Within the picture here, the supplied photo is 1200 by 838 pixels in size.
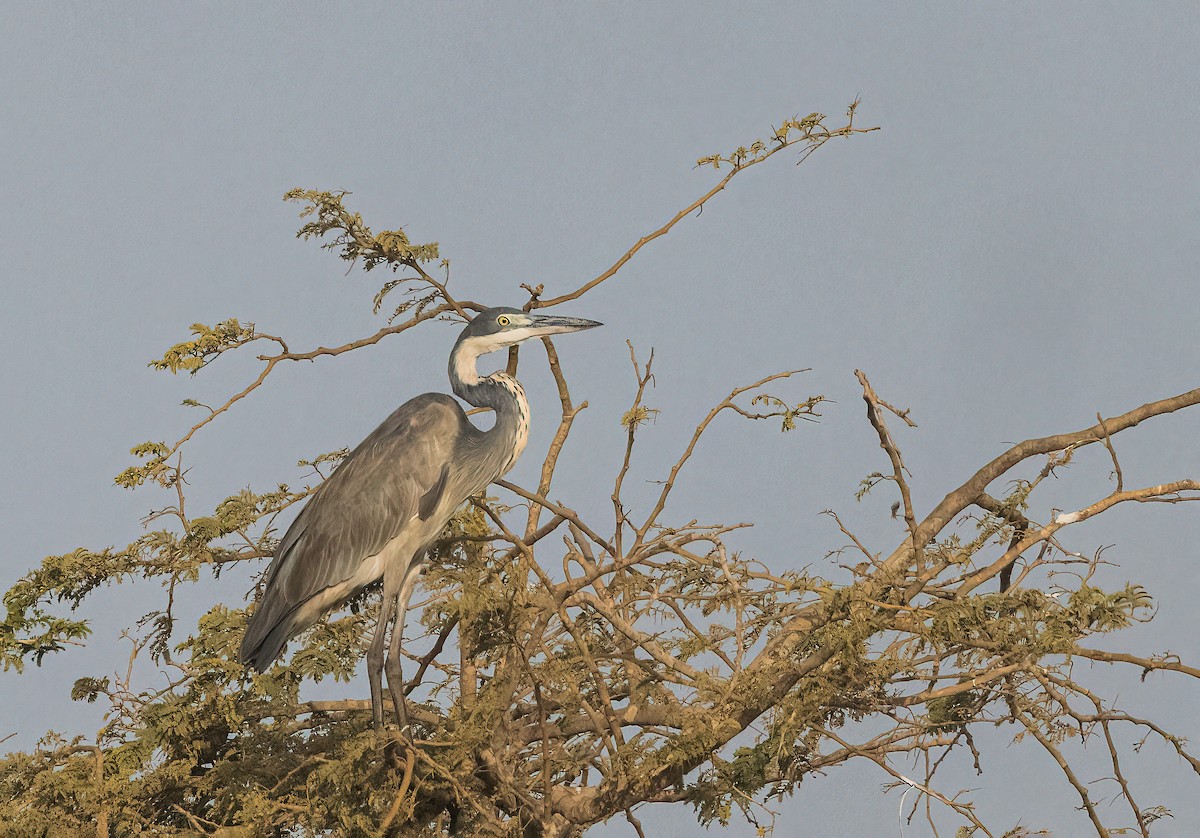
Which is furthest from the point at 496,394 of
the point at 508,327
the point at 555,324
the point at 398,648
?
the point at 398,648

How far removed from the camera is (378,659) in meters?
5.04

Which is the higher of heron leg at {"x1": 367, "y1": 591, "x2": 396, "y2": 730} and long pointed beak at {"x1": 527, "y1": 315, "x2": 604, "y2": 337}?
long pointed beak at {"x1": 527, "y1": 315, "x2": 604, "y2": 337}

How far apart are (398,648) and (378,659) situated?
0.10m

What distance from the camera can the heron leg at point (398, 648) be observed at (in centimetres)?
482

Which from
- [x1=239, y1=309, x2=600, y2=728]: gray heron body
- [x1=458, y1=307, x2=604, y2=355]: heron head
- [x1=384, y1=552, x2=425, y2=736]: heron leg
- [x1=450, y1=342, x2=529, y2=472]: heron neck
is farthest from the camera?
[x1=458, y1=307, x2=604, y2=355]: heron head

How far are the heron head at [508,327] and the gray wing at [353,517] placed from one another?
352 millimetres

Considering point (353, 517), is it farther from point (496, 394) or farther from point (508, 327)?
point (508, 327)

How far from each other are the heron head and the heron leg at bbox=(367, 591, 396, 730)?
108cm

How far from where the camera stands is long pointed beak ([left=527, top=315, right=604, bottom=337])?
531cm

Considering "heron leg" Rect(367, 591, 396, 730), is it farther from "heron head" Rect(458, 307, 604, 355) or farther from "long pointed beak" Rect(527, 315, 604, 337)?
"long pointed beak" Rect(527, 315, 604, 337)

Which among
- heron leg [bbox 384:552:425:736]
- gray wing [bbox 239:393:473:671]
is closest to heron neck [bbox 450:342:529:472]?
gray wing [bbox 239:393:473:671]

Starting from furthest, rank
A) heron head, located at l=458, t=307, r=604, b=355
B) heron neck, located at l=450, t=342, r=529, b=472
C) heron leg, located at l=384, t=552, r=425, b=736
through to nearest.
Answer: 1. heron head, located at l=458, t=307, r=604, b=355
2. heron neck, located at l=450, t=342, r=529, b=472
3. heron leg, located at l=384, t=552, r=425, b=736

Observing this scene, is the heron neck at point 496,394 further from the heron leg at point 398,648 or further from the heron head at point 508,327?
the heron leg at point 398,648

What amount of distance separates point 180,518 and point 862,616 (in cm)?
266
